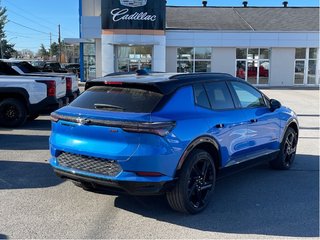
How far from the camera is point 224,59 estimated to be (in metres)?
30.9

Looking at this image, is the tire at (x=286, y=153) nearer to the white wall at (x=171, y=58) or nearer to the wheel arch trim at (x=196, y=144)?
the wheel arch trim at (x=196, y=144)

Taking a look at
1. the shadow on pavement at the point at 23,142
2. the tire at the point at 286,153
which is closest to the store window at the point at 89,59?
the shadow on pavement at the point at 23,142

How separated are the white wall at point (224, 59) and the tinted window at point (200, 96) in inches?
1035

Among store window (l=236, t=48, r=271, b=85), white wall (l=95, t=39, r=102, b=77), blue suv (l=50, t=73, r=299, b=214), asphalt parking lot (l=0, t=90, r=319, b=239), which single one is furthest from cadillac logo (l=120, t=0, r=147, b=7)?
blue suv (l=50, t=73, r=299, b=214)

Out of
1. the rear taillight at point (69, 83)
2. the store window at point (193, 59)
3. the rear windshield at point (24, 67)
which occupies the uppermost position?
the store window at point (193, 59)

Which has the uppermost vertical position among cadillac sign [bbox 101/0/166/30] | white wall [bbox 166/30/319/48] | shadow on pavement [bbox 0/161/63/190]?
cadillac sign [bbox 101/0/166/30]

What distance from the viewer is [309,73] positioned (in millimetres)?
31719

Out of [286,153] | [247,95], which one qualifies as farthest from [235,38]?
[247,95]

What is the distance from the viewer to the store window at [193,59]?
30922 millimetres

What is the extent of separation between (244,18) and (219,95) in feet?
102

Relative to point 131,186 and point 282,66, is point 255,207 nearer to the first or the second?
point 131,186

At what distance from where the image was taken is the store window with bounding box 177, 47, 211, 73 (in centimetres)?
3092

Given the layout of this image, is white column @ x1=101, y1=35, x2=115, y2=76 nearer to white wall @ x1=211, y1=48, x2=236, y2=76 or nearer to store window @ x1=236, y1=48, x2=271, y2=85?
white wall @ x1=211, y1=48, x2=236, y2=76

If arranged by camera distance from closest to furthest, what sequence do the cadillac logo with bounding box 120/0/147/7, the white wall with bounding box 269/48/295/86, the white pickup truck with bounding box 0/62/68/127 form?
the white pickup truck with bounding box 0/62/68/127, the cadillac logo with bounding box 120/0/147/7, the white wall with bounding box 269/48/295/86
